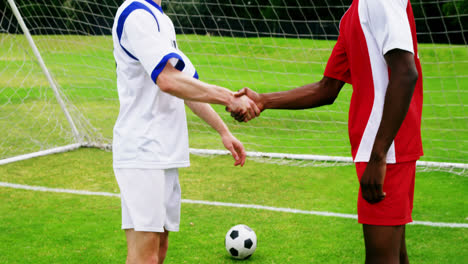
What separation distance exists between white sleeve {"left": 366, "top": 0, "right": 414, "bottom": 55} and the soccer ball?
229 centimetres

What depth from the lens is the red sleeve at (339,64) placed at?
276 cm

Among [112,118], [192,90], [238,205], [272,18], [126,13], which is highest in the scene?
[126,13]

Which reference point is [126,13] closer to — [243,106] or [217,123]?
[243,106]

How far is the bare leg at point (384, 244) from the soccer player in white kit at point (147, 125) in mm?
816

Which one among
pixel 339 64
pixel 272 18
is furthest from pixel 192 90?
pixel 272 18

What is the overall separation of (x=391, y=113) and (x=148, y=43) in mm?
1115

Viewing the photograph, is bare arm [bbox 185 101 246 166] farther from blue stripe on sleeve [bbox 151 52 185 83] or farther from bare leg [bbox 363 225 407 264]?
bare leg [bbox 363 225 407 264]

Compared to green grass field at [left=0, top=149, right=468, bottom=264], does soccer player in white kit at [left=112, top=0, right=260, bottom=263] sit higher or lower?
higher

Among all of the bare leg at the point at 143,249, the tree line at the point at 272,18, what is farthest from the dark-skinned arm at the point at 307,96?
the tree line at the point at 272,18

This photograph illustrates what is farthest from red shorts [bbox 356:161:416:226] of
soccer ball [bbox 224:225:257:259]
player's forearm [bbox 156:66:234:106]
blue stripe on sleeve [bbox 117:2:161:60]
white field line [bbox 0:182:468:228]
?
white field line [bbox 0:182:468:228]

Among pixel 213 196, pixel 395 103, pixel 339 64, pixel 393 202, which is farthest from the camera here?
pixel 213 196

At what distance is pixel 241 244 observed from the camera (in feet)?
13.8

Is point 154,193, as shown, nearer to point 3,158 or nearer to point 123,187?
point 123,187

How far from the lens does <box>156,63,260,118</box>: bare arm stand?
101 inches
